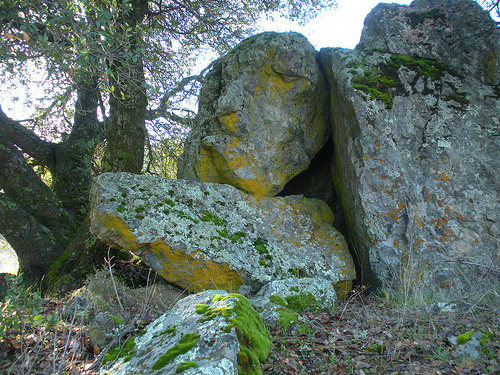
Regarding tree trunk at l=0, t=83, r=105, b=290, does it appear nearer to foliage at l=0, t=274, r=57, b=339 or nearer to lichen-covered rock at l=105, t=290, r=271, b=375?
foliage at l=0, t=274, r=57, b=339

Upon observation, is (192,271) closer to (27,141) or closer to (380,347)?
(380,347)

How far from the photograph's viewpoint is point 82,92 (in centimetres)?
732

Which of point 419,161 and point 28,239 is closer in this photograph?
point 419,161

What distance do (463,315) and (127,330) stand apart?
2836 mm

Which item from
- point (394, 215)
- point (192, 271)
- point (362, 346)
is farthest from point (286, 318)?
point (394, 215)

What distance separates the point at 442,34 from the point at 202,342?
6.32 meters

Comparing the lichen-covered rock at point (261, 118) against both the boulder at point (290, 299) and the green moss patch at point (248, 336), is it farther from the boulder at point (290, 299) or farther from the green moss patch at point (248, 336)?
the green moss patch at point (248, 336)

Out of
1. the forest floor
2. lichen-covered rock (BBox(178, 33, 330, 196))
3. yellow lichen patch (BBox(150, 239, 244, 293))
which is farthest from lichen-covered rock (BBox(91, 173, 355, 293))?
the forest floor

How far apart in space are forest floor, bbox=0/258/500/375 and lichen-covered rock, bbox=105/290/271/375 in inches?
12.7

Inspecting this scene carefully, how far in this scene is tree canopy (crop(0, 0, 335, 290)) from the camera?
4242 mm

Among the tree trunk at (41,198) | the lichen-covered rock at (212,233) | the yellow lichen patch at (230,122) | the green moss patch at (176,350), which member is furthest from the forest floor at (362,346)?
the yellow lichen patch at (230,122)

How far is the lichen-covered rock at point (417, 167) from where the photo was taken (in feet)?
14.4

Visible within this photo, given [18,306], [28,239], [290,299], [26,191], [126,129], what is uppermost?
[126,129]

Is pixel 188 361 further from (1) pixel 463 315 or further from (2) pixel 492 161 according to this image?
(2) pixel 492 161
